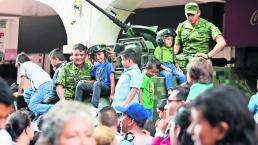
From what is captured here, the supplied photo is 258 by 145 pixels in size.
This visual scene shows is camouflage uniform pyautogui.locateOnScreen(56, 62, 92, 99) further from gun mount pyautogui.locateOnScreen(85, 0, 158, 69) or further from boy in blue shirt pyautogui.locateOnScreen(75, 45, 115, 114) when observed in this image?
gun mount pyautogui.locateOnScreen(85, 0, 158, 69)

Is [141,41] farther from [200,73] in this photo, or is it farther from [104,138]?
[104,138]

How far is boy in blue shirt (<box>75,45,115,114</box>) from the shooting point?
27.2ft

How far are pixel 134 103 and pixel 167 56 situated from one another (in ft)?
7.91

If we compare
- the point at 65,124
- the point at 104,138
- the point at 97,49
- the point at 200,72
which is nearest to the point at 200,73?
the point at 200,72

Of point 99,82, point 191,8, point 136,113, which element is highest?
point 191,8

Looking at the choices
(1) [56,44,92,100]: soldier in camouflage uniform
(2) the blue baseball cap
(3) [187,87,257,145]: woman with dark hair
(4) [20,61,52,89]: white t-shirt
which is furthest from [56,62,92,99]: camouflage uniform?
(3) [187,87,257,145]: woman with dark hair

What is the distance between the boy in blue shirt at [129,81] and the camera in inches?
302

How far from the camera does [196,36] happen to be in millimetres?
7613

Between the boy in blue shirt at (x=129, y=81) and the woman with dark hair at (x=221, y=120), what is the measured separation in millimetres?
5363

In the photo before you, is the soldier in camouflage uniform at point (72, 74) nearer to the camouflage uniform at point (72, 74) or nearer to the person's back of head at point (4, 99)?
the camouflage uniform at point (72, 74)

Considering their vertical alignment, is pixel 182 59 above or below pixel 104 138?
above

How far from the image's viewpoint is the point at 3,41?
17.6 m

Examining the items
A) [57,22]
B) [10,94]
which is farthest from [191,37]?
[57,22]

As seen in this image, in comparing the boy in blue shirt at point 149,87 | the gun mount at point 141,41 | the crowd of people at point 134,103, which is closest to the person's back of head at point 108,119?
the crowd of people at point 134,103
